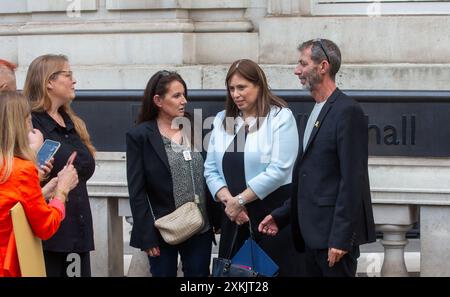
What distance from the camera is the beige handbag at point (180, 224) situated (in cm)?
754

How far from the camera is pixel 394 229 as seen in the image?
826 cm

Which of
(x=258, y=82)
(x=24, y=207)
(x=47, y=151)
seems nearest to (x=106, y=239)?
(x=47, y=151)

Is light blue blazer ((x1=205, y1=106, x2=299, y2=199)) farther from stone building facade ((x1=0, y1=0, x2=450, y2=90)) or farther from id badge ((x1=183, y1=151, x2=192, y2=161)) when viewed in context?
stone building facade ((x1=0, y1=0, x2=450, y2=90))

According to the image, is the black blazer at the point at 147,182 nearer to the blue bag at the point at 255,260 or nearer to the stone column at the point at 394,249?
the blue bag at the point at 255,260

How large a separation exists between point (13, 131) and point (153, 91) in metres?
1.59

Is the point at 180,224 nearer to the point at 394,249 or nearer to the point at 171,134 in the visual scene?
the point at 171,134

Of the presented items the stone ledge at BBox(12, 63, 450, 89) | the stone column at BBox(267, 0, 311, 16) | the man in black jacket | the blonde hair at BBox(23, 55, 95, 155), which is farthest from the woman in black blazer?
the stone column at BBox(267, 0, 311, 16)

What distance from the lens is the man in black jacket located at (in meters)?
6.79

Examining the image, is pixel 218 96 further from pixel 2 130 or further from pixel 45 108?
pixel 2 130

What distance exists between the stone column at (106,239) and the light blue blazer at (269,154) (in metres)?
1.33

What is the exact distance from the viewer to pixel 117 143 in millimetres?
8750

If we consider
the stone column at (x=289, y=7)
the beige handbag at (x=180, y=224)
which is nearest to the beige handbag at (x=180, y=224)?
the beige handbag at (x=180, y=224)

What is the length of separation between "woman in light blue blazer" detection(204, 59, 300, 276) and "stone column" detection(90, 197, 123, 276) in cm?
128

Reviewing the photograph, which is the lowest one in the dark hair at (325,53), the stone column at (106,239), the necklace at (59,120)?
the stone column at (106,239)
